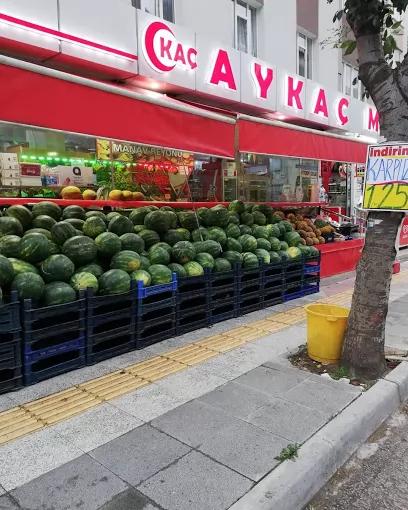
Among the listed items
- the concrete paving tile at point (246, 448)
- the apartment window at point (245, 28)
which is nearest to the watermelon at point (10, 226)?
the concrete paving tile at point (246, 448)

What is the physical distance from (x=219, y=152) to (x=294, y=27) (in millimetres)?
9811

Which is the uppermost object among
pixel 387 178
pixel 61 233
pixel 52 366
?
pixel 387 178

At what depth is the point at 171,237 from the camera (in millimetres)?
5805

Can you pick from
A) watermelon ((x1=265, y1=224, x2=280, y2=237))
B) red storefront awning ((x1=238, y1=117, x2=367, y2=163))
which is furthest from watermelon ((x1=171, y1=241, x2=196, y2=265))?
watermelon ((x1=265, y1=224, x2=280, y2=237))

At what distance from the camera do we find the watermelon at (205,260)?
5680 mm

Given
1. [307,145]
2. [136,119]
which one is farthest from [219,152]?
[307,145]

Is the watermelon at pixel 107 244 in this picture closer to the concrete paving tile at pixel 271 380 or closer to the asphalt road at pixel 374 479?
the concrete paving tile at pixel 271 380

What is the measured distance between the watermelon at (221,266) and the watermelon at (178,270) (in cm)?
63

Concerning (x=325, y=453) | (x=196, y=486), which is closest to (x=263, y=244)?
(x=325, y=453)

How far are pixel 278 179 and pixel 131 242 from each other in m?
11.4

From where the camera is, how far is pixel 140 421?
128 inches

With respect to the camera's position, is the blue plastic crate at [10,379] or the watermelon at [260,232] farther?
the watermelon at [260,232]

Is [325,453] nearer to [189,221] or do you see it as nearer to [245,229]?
[189,221]

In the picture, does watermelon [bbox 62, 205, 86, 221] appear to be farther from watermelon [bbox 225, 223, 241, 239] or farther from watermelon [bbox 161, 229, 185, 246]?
watermelon [bbox 225, 223, 241, 239]
